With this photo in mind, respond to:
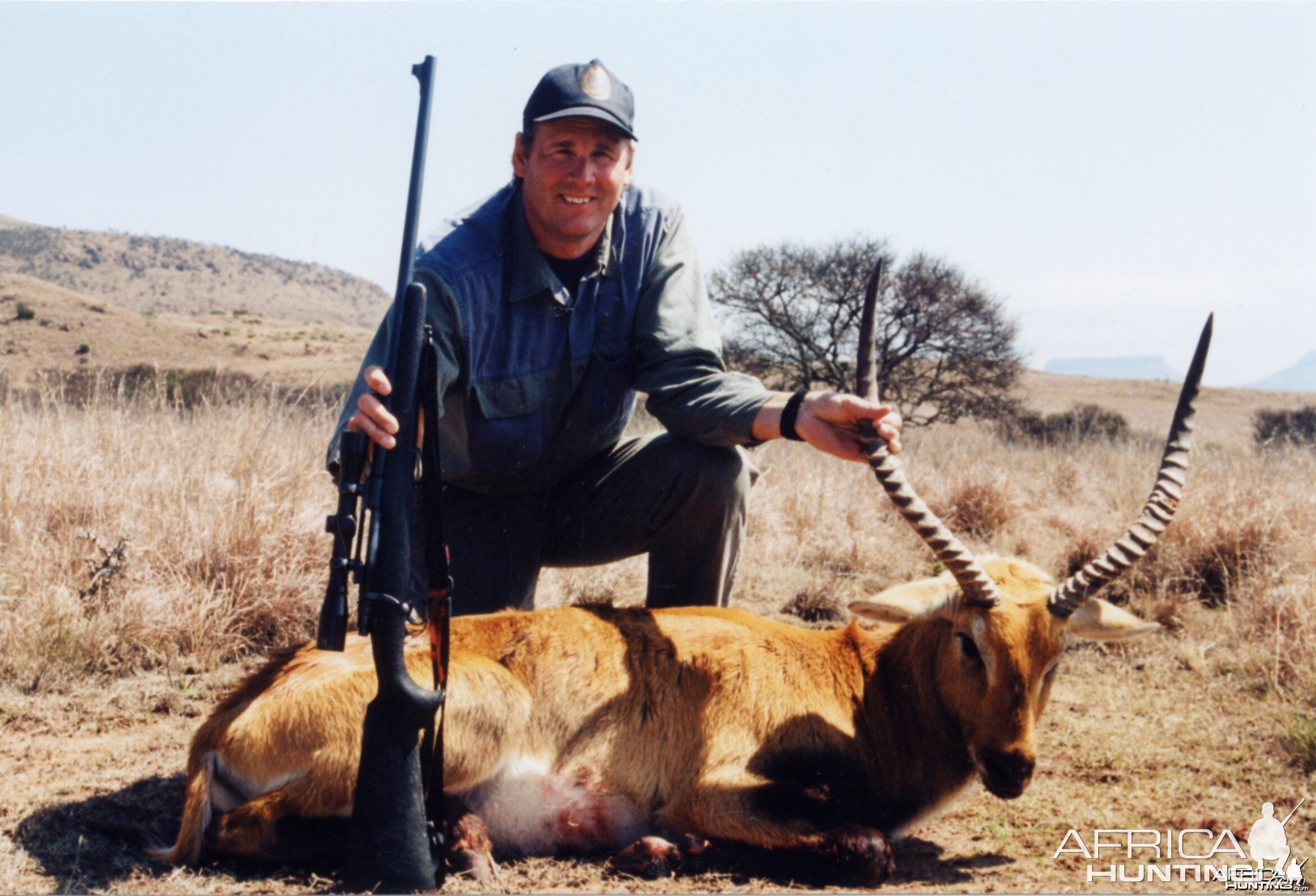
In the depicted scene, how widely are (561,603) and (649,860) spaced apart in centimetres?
293

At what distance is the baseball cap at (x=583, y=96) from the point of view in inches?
156

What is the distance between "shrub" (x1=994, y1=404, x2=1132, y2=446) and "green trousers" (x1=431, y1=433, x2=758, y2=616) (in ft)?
30.8

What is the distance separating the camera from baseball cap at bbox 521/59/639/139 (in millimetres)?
3959

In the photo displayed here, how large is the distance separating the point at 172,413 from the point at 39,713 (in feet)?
12.7

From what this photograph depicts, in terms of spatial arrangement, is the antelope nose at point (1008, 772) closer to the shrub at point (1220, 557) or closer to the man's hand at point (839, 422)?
the man's hand at point (839, 422)

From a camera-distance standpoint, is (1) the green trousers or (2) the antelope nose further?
(1) the green trousers

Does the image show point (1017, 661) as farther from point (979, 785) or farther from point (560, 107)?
point (560, 107)

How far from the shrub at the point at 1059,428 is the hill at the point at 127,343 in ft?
51.5

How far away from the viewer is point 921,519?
11.2ft

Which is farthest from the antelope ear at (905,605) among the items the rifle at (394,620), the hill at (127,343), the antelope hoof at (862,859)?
the hill at (127,343)

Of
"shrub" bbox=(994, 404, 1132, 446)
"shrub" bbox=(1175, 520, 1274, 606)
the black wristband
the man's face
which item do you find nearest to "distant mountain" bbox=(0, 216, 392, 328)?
"shrub" bbox=(994, 404, 1132, 446)

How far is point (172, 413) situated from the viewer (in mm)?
7699

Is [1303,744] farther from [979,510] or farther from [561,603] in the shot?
[979,510]

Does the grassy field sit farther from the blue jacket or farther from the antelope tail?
the blue jacket
